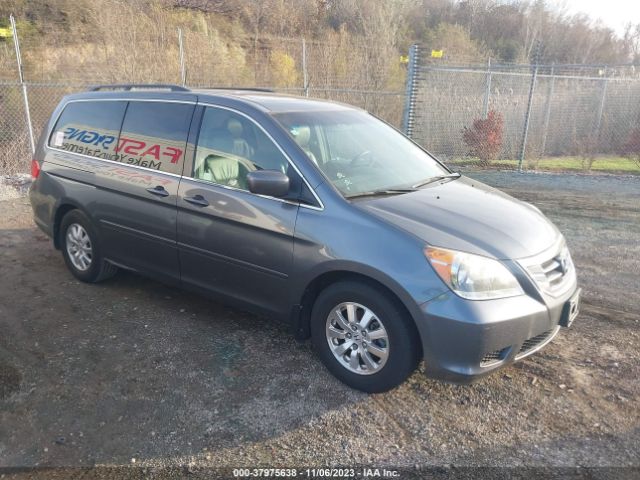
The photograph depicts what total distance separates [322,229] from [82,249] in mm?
2910

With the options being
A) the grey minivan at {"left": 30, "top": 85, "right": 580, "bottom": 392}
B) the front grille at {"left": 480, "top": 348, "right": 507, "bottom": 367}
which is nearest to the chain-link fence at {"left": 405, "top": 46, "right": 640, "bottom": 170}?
the grey minivan at {"left": 30, "top": 85, "right": 580, "bottom": 392}

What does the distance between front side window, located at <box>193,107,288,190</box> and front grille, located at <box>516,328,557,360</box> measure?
1.91 meters

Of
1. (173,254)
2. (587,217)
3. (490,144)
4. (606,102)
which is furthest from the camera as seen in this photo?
(606,102)

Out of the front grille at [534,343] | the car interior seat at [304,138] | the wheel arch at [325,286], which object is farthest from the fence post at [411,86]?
the front grille at [534,343]

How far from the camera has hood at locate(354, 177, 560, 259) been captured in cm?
314

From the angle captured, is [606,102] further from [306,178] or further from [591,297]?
[306,178]

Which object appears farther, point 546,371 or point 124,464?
point 546,371

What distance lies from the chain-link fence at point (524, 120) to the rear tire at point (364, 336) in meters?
8.87

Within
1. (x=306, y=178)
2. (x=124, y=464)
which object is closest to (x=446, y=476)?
(x=124, y=464)

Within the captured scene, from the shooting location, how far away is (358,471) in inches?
106

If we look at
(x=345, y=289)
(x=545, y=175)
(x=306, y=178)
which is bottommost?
(x=545, y=175)

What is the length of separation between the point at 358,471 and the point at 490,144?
11477 mm

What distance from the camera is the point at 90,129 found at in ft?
16.2

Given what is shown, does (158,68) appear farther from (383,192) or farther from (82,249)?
(383,192)
